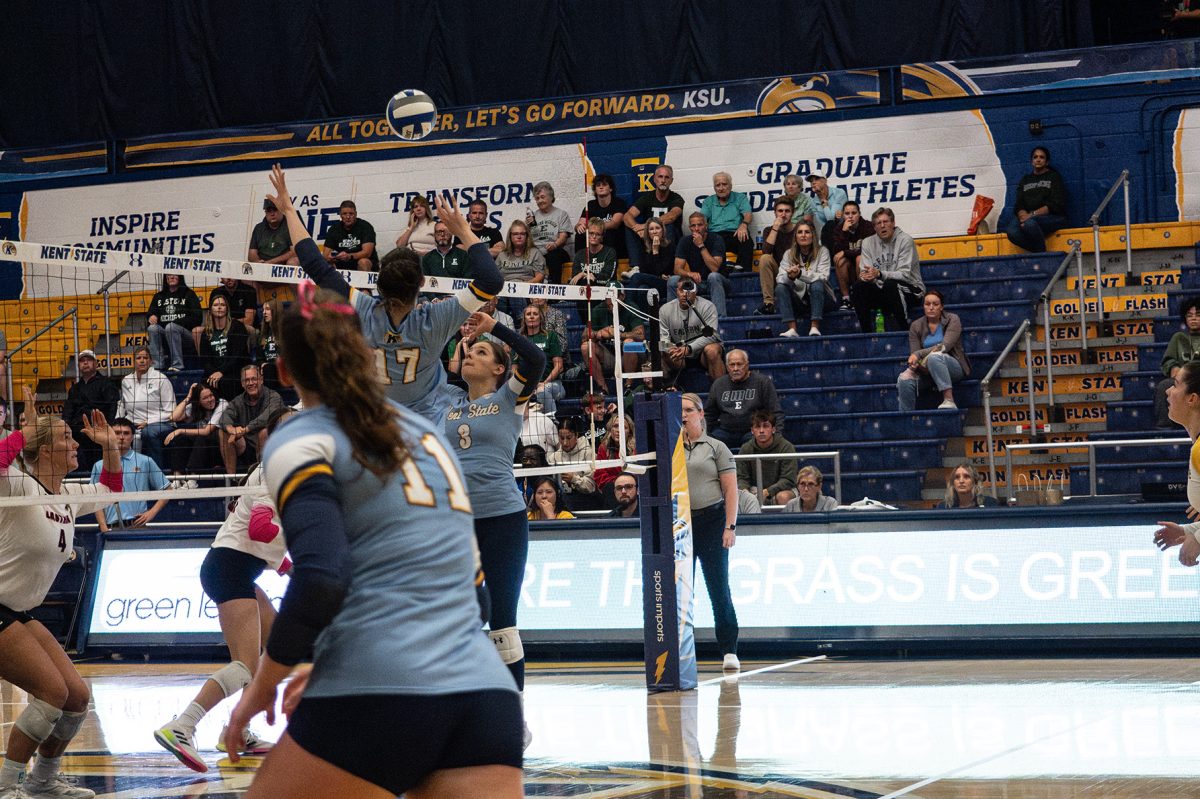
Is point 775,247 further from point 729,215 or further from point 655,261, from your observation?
point 655,261

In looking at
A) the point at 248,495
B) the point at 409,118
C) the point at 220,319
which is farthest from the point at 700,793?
the point at 220,319

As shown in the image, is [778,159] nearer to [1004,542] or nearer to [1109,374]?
[1109,374]

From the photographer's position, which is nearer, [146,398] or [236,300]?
[146,398]

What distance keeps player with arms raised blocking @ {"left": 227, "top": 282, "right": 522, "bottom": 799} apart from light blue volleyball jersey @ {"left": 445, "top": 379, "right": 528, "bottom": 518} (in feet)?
12.0

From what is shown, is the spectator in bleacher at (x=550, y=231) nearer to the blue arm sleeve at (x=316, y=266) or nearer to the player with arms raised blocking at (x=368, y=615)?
the blue arm sleeve at (x=316, y=266)

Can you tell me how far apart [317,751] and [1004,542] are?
8578 mm

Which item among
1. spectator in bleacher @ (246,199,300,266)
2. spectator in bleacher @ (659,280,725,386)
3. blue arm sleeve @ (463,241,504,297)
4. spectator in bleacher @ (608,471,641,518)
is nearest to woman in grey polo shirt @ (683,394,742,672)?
spectator in bleacher @ (608,471,641,518)

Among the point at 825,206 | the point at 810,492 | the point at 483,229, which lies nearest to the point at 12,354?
the point at 483,229

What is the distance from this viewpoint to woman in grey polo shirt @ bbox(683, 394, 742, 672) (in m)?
10.0

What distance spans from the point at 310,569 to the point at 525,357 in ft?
13.6

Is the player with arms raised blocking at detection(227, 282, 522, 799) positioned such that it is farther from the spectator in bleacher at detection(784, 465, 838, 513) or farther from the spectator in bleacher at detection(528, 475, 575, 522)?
the spectator in bleacher at detection(528, 475, 575, 522)

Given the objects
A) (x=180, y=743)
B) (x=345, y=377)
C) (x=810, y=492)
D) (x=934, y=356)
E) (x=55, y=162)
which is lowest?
(x=180, y=743)

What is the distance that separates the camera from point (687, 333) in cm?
1586

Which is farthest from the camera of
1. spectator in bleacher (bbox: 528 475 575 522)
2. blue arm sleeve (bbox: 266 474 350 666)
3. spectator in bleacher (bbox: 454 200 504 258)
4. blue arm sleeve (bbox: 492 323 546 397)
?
spectator in bleacher (bbox: 454 200 504 258)
